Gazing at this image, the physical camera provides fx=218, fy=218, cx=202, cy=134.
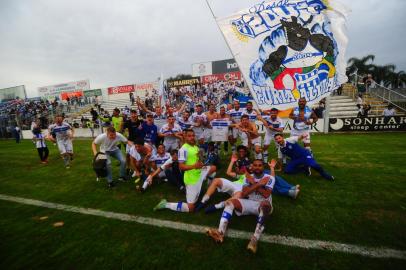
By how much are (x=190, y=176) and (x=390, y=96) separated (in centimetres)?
2100

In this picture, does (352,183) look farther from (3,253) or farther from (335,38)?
(3,253)

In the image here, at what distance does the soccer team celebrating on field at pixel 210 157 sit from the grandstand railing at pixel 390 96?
15.5 m

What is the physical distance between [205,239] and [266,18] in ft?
18.3

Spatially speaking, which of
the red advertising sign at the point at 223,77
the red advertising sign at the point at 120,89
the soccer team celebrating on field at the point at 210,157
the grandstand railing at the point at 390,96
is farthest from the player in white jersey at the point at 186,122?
the red advertising sign at the point at 120,89

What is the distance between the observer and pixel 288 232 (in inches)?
154

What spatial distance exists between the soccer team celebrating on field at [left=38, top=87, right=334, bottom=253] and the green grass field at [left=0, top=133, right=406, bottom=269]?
313 millimetres

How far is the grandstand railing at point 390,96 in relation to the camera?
684 inches

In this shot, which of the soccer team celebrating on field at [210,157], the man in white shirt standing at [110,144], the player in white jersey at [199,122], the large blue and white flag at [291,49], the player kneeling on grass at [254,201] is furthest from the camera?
the player in white jersey at [199,122]

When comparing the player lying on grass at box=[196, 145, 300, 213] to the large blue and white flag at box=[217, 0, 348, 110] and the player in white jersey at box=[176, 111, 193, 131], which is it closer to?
the large blue and white flag at box=[217, 0, 348, 110]

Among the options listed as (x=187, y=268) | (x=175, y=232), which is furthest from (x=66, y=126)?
(x=187, y=268)

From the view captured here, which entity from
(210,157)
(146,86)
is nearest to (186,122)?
(210,157)

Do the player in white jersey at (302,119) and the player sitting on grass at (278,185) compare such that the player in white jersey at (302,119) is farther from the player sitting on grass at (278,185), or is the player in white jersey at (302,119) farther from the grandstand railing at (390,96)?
the grandstand railing at (390,96)

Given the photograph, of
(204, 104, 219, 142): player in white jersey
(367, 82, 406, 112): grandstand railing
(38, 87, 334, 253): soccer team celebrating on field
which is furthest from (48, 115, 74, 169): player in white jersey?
(367, 82, 406, 112): grandstand railing

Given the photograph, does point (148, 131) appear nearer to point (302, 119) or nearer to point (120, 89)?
point (302, 119)
